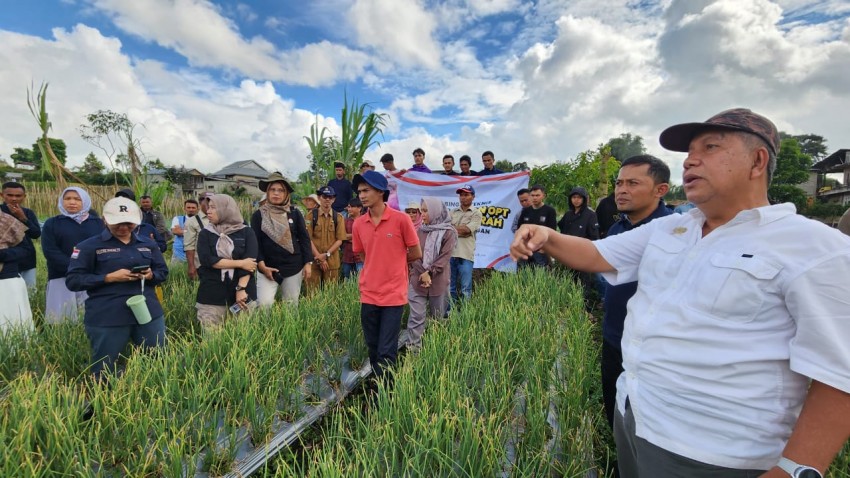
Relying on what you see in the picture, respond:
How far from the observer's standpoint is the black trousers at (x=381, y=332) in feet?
9.03

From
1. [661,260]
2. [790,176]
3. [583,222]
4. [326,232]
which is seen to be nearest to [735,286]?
[661,260]

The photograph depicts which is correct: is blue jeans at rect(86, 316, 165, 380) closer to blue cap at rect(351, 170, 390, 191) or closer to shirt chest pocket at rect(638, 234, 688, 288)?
blue cap at rect(351, 170, 390, 191)

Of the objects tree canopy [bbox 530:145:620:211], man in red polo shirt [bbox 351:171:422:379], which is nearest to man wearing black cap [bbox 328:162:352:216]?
man in red polo shirt [bbox 351:171:422:379]

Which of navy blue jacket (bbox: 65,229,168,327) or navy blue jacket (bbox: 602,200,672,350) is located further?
navy blue jacket (bbox: 65,229,168,327)

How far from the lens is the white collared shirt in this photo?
81cm

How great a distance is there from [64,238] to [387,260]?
312 cm

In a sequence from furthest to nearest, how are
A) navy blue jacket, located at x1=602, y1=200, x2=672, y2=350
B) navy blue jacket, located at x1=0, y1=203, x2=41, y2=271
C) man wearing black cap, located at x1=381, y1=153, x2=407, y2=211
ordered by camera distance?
1. man wearing black cap, located at x1=381, y1=153, x2=407, y2=211
2. navy blue jacket, located at x1=0, y1=203, x2=41, y2=271
3. navy blue jacket, located at x1=602, y1=200, x2=672, y2=350

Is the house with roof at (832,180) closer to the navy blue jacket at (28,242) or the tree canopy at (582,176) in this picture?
the tree canopy at (582,176)

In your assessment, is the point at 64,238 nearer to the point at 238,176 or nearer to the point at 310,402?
the point at 310,402

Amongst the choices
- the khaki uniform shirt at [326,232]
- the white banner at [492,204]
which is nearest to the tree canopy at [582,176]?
the white banner at [492,204]

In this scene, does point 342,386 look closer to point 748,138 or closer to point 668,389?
point 668,389

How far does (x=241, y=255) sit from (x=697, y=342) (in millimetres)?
3134

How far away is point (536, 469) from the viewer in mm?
1619

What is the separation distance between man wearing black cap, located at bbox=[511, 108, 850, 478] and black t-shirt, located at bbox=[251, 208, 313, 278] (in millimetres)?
3211
